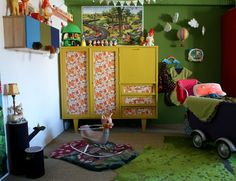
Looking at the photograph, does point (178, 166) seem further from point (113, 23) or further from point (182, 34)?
point (113, 23)

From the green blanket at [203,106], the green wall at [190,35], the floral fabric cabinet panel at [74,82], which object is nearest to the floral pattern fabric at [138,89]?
the green wall at [190,35]

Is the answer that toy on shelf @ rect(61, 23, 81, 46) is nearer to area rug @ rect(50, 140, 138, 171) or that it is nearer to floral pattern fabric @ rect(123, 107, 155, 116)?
floral pattern fabric @ rect(123, 107, 155, 116)

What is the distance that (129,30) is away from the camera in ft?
15.8

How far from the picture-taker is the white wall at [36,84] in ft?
9.02

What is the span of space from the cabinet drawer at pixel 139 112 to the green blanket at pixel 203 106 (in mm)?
1032

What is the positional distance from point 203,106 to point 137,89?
1.44 meters

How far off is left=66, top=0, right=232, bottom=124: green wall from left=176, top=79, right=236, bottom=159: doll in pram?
1090mm

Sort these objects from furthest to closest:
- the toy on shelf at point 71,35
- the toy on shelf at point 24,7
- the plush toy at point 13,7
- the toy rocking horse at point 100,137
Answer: the toy on shelf at point 71,35
the toy rocking horse at point 100,137
the toy on shelf at point 24,7
the plush toy at point 13,7

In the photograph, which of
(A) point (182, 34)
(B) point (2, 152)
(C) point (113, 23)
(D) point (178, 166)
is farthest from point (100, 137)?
(A) point (182, 34)

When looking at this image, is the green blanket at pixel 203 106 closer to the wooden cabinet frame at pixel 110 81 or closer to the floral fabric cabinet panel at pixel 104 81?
Result: the wooden cabinet frame at pixel 110 81

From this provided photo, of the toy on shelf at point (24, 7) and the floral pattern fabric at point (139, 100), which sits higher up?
the toy on shelf at point (24, 7)

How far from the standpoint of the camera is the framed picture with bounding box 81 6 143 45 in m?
4.79

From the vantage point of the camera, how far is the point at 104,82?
443cm

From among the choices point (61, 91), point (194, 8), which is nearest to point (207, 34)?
point (194, 8)
